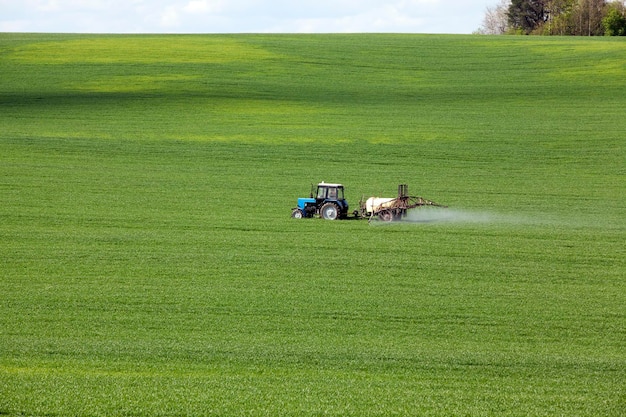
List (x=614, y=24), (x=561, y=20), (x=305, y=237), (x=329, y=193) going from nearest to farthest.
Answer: (x=305, y=237) < (x=329, y=193) < (x=614, y=24) < (x=561, y=20)

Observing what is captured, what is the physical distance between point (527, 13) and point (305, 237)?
Answer: 90174 millimetres

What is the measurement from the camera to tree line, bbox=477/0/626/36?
84.9 metres

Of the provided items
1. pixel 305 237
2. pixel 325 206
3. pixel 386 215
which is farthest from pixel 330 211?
pixel 305 237

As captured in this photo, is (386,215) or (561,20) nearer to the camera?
(386,215)

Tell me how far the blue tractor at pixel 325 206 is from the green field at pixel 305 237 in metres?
0.64

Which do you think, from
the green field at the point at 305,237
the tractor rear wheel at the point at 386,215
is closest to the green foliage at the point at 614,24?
the green field at the point at 305,237

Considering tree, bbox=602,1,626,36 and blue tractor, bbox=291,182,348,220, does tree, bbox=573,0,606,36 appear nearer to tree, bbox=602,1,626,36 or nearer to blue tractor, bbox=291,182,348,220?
tree, bbox=602,1,626,36

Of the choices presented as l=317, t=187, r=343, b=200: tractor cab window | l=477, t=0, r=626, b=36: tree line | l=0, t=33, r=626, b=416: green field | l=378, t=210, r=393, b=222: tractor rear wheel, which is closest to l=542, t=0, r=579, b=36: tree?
l=477, t=0, r=626, b=36: tree line

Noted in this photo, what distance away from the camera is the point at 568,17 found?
309 ft

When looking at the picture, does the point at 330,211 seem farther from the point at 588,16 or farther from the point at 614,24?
the point at 588,16

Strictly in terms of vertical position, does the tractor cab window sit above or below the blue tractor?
above

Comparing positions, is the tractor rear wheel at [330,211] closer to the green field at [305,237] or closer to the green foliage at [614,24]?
the green field at [305,237]

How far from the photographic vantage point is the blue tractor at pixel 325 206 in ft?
93.7

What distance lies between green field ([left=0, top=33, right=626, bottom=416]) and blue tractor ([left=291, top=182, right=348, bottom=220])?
640 millimetres
